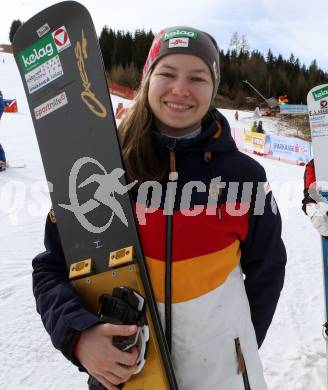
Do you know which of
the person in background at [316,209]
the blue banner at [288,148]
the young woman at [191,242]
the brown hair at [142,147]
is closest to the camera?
the young woman at [191,242]

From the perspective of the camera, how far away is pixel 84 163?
4.22 feet

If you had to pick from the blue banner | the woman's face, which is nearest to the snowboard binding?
the woman's face

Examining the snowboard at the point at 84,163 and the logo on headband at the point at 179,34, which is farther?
the logo on headband at the point at 179,34

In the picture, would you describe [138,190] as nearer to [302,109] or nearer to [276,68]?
[302,109]

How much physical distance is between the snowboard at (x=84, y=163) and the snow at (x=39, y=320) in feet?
3.80

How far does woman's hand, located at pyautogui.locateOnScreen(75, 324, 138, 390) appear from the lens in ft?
3.27

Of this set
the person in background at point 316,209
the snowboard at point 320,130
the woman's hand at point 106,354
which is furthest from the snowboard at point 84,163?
the snowboard at point 320,130

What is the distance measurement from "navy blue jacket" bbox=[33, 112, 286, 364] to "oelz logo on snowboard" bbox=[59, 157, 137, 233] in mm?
113

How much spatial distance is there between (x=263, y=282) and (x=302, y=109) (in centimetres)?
3056

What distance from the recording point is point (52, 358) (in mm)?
2236

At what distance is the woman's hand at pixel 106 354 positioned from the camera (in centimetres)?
100

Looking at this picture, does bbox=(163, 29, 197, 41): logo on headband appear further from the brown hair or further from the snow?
the snow

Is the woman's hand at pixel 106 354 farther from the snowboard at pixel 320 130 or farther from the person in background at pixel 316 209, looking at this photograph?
the snowboard at pixel 320 130

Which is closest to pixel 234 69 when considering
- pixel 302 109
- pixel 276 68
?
pixel 276 68
